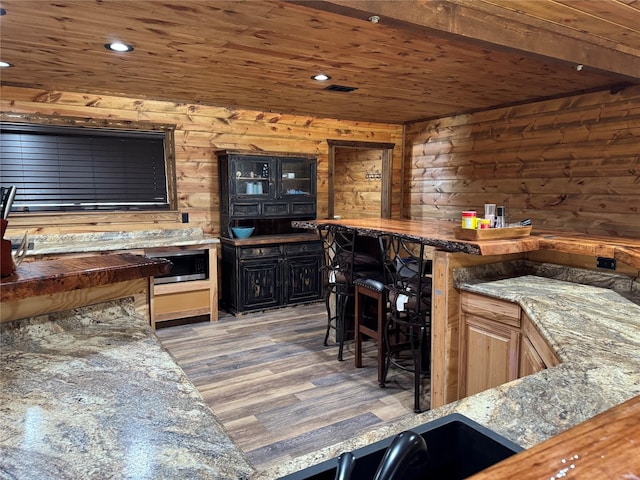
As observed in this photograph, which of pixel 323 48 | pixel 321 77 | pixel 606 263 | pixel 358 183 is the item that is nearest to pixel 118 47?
pixel 323 48

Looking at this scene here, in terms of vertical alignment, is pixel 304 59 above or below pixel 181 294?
above

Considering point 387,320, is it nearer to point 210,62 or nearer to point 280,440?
point 280,440

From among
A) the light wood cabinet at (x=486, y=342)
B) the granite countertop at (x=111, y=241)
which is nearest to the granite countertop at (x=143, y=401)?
the light wood cabinet at (x=486, y=342)

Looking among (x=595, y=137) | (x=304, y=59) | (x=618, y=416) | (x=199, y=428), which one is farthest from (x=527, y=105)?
(x=199, y=428)

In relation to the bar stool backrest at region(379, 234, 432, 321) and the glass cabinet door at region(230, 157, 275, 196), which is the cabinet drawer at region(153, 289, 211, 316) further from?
the bar stool backrest at region(379, 234, 432, 321)

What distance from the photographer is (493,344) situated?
2.42m

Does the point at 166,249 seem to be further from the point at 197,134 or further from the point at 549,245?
the point at 549,245

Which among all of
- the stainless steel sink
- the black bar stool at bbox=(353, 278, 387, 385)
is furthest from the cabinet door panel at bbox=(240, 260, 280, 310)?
the stainless steel sink

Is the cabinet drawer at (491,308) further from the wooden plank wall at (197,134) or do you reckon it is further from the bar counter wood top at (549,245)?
the wooden plank wall at (197,134)

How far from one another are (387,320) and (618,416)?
2407 mm

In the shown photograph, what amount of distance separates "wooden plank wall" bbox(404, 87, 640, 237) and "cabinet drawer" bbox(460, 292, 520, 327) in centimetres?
247

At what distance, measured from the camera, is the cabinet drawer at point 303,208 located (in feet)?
17.6

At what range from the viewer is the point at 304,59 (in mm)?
3312

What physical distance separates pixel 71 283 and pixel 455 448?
1.28m
